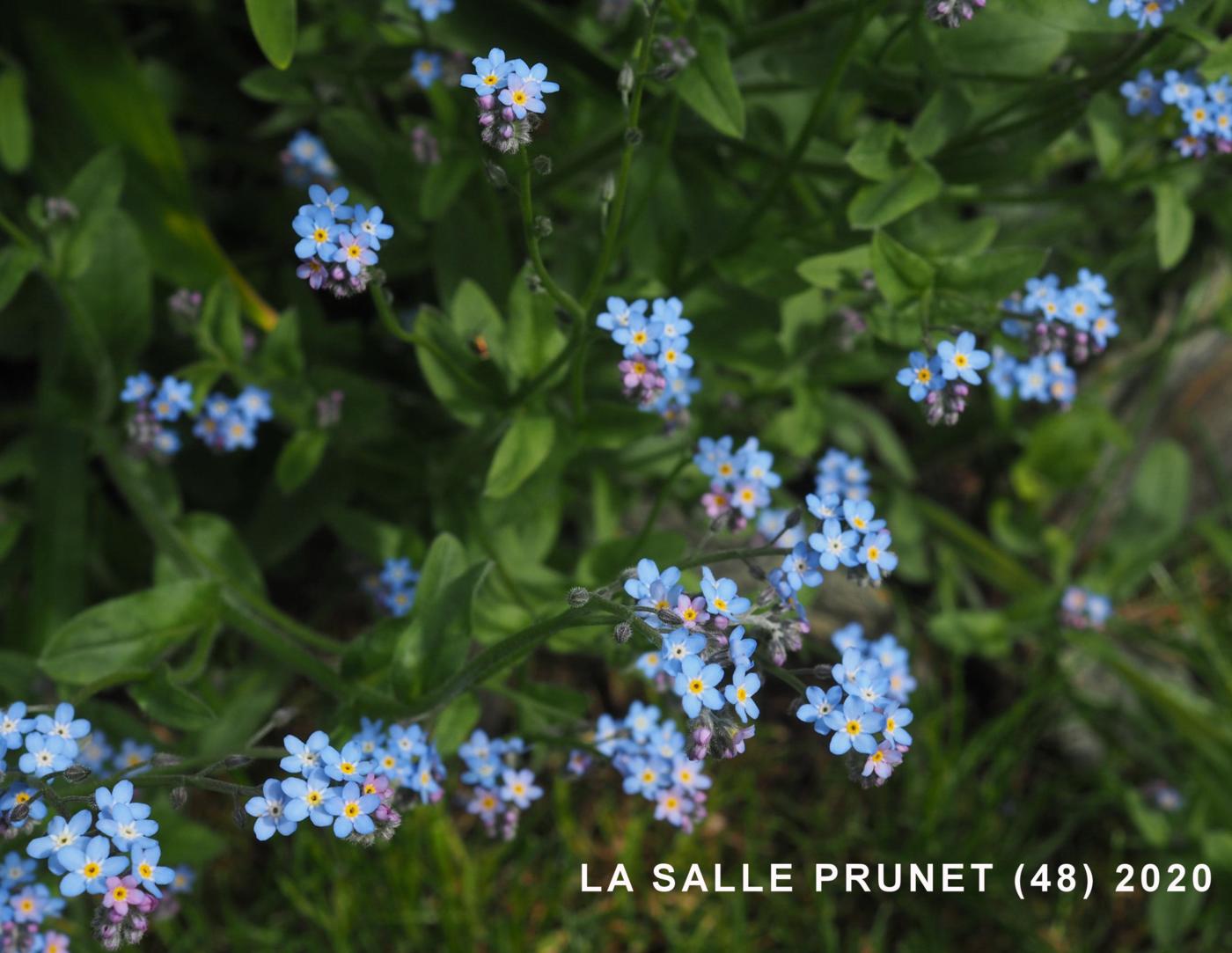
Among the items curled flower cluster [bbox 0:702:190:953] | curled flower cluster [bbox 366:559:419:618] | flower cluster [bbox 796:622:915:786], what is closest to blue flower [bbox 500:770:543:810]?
curled flower cluster [bbox 366:559:419:618]

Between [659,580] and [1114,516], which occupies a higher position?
[1114,516]

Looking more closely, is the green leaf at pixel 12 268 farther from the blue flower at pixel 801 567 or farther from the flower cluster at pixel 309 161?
the blue flower at pixel 801 567

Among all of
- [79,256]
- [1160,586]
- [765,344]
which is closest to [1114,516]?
[1160,586]

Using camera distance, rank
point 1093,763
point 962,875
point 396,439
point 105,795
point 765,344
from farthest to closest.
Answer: point 1093,763 → point 962,875 → point 396,439 → point 765,344 → point 105,795

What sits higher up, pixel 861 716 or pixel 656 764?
pixel 656 764

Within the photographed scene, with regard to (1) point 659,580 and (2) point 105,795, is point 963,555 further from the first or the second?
(2) point 105,795

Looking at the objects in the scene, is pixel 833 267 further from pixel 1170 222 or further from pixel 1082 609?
pixel 1082 609

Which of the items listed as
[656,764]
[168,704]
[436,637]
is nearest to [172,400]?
[168,704]
